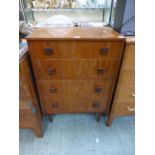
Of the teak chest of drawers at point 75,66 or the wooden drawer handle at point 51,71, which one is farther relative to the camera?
the wooden drawer handle at point 51,71

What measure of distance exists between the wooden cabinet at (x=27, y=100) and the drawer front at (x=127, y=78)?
73 cm

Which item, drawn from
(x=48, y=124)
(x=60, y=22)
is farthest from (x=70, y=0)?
(x=48, y=124)

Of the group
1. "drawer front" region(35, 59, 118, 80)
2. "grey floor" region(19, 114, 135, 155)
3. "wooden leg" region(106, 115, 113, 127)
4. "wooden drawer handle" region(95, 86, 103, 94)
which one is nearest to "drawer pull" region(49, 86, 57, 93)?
"drawer front" region(35, 59, 118, 80)

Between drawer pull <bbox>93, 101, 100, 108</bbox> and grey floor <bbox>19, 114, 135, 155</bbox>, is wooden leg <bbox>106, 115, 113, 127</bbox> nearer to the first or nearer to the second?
grey floor <bbox>19, 114, 135, 155</bbox>

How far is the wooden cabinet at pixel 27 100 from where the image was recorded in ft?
3.23

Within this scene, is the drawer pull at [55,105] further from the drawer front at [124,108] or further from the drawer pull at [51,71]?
the drawer front at [124,108]

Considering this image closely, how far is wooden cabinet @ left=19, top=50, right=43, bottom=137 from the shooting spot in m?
0.98

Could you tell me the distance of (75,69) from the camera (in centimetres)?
110

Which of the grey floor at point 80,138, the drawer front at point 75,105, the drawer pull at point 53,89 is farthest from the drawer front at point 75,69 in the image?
the grey floor at point 80,138
